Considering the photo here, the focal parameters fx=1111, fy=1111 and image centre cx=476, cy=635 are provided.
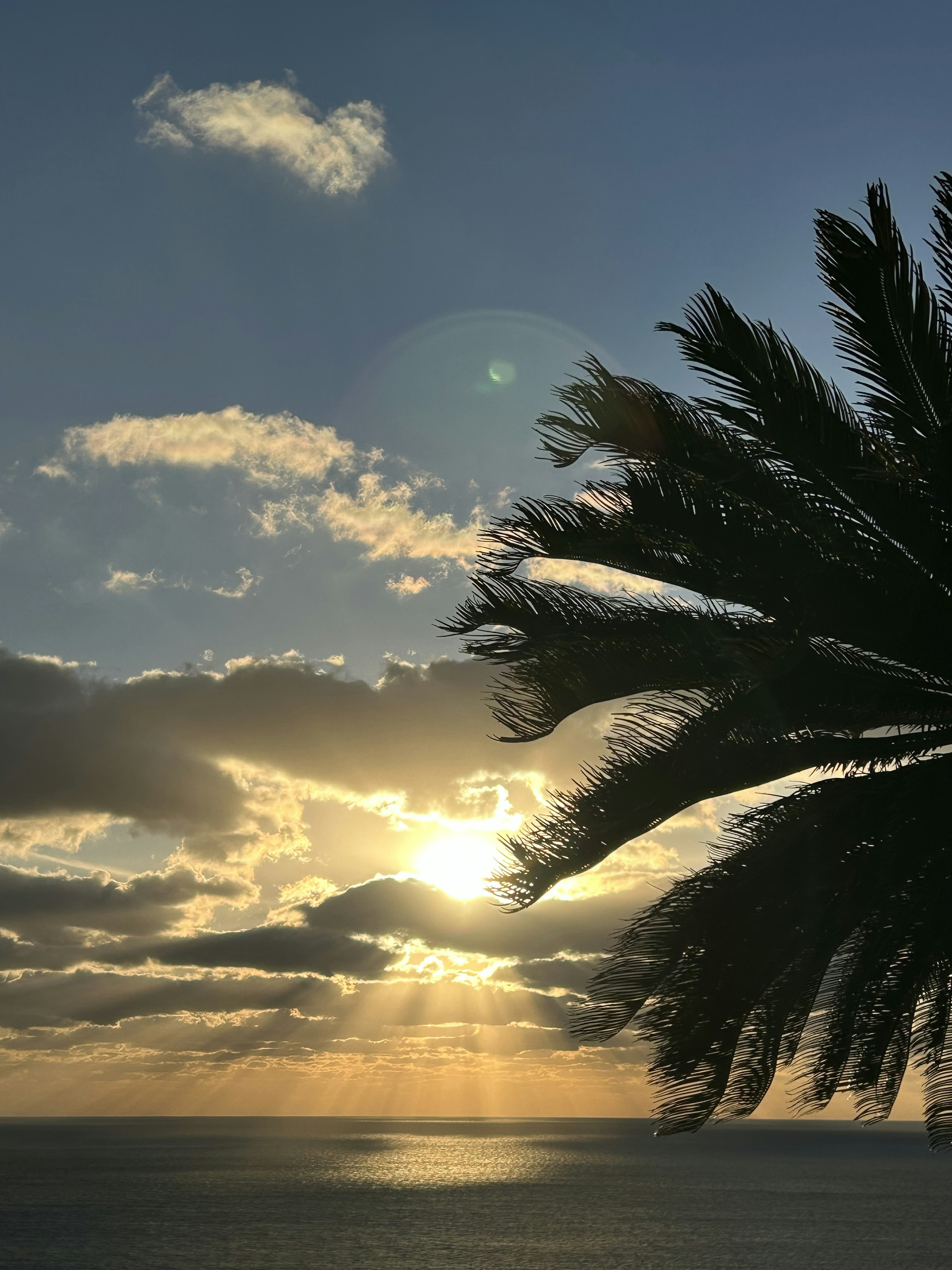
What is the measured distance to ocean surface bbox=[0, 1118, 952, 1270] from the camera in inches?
1973

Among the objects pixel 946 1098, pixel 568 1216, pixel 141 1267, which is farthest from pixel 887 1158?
pixel 946 1098

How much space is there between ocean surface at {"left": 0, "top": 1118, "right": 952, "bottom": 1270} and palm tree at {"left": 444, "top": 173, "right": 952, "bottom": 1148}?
45.1 m

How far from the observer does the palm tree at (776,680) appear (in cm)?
680

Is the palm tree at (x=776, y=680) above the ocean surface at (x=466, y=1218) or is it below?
above

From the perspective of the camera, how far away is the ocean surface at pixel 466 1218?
1973 inches

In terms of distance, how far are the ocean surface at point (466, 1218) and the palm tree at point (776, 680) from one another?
45.1 meters

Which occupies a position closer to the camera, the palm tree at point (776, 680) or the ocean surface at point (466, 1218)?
the palm tree at point (776, 680)

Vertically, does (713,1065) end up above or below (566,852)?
below

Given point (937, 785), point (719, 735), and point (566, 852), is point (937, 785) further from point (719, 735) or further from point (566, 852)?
point (566, 852)

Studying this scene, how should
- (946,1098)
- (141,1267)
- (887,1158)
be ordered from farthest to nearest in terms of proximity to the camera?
(887,1158)
(141,1267)
(946,1098)

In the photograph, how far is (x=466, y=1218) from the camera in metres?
73.7

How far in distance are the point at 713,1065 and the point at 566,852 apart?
1.94 m

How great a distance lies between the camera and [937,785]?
685cm

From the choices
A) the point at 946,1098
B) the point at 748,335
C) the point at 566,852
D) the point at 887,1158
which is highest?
the point at 748,335
